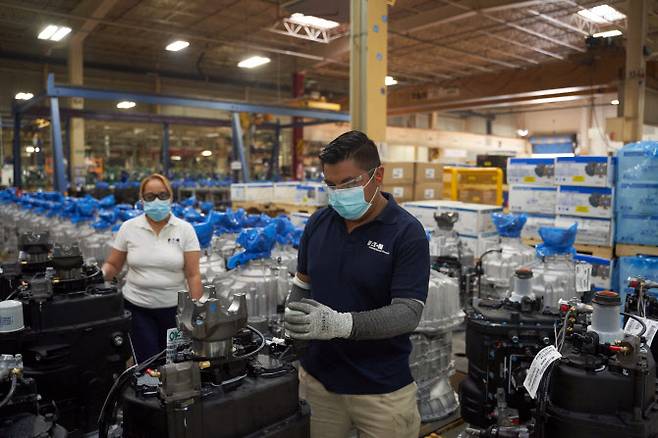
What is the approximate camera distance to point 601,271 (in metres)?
4.43

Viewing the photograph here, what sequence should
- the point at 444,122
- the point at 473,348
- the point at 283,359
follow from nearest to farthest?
the point at 283,359
the point at 473,348
the point at 444,122

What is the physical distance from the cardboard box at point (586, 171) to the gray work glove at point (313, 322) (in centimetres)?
381

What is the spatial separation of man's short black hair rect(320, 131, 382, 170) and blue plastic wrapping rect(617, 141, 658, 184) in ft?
11.1

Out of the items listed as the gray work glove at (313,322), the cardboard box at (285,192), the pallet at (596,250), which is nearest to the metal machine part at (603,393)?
the gray work glove at (313,322)

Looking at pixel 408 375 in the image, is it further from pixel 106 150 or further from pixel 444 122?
pixel 444 122

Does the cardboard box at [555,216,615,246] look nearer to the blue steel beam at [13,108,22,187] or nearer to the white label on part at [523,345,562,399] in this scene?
the white label on part at [523,345,562,399]

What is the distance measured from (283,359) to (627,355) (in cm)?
110

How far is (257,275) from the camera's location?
10.2 ft

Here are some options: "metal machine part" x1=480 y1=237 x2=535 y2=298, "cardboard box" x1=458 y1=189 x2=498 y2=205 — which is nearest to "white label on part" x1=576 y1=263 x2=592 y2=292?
"metal machine part" x1=480 y1=237 x2=535 y2=298

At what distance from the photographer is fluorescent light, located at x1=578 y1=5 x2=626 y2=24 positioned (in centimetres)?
847

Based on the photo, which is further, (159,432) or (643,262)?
(643,262)

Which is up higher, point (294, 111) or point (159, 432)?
point (294, 111)

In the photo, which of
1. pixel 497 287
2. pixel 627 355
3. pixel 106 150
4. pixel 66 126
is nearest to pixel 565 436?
pixel 627 355

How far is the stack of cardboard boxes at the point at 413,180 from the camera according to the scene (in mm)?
6422
